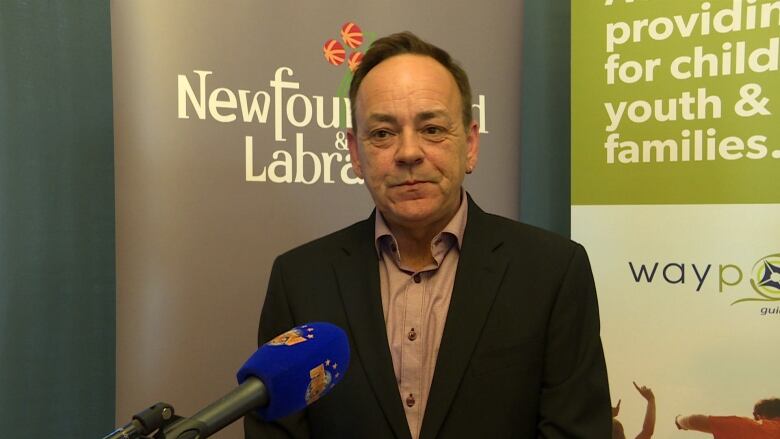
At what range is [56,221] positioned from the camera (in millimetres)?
2316

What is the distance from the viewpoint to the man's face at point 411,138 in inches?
60.5

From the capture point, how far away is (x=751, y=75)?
2.29m

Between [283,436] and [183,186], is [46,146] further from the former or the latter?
[283,436]

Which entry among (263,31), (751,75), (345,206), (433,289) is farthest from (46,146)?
(751,75)

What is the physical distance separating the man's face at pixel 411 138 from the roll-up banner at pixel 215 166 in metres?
0.75

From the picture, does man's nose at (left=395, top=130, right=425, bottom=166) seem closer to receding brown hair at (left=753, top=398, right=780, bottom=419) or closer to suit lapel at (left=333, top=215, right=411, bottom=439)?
suit lapel at (left=333, top=215, right=411, bottom=439)

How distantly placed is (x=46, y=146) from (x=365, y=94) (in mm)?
1297

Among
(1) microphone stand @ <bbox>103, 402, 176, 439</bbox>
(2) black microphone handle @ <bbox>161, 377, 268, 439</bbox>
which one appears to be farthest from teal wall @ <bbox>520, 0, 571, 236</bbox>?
(1) microphone stand @ <bbox>103, 402, 176, 439</bbox>

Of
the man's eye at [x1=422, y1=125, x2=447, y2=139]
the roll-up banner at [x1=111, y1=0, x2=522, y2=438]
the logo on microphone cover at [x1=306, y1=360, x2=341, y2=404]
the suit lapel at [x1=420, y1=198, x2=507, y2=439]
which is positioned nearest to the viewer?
the logo on microphone cover at [x1=306, y1=360, x2=341, y2=404]

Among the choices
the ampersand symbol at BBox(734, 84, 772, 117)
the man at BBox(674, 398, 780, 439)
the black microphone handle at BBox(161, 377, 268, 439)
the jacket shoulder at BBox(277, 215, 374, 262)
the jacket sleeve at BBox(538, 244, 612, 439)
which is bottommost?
the man at BBox(674, 398, 780, 439)

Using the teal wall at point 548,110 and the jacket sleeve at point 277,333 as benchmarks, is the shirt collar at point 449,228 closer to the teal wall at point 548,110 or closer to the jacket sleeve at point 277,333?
the jacket sleeve at point 277,333

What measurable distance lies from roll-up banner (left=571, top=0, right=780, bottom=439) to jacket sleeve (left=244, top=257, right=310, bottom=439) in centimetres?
145

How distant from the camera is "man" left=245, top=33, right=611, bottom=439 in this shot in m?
1.48

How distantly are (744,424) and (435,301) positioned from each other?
4.68ft
